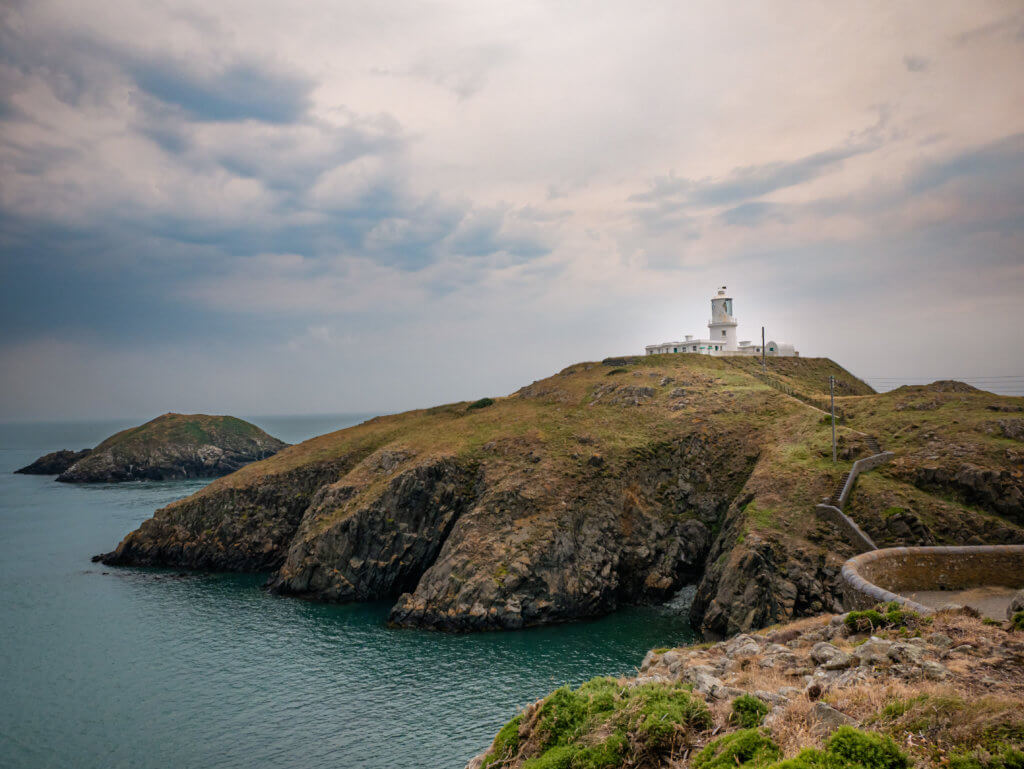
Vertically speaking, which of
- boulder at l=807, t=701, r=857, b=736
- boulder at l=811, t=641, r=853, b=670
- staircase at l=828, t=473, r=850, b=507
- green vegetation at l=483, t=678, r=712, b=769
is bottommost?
green vegetation at l=483, t=678, r=712, b=769

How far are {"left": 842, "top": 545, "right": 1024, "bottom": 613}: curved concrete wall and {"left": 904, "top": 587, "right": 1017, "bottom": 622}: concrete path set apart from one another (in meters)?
0.46

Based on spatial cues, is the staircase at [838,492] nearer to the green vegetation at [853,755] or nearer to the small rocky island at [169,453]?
the green vegetation at [853,755]

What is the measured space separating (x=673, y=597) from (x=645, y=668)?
31.5m

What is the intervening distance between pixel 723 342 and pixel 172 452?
552 feet

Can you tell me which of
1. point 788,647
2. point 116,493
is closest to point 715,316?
point 788,647

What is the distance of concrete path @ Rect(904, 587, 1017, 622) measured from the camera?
30047 millimetres

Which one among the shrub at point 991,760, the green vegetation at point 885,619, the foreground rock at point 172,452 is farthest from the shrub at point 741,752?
the foreground rock at point 172,452

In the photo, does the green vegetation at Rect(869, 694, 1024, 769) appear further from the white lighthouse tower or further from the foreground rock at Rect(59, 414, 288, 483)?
the foreground rock at Rect(59, 414, 288, 483)

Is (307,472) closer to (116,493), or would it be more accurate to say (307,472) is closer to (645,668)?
(645,668)

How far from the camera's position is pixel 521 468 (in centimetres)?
6594

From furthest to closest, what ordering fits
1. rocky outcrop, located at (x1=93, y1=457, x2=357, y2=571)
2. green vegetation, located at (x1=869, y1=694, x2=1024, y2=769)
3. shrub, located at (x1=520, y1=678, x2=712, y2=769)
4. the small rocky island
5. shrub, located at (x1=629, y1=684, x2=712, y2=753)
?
1. the small rocky island
2. rocky outcrop, located at (x1=93, y1=457, x2=357, y2=571)
3. shrub, located at (x1=520, y1=678, x2=712, y2=769)
4. shrub, located at (x1=629, y1=684, x2=712, y2=753)
5. green vegetation, located at (x1=869, y1=694, x2=1024, y2=769)

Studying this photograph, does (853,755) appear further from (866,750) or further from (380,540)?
(380,540)

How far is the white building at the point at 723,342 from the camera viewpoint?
113 meters

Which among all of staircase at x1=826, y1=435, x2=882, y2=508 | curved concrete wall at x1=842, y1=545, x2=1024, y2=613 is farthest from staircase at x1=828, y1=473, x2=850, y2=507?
curved concrete wall at x1=842, y1=545, x2=1024, y2=613
